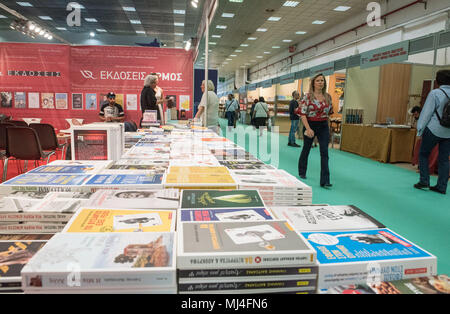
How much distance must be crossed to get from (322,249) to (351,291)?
14 cm

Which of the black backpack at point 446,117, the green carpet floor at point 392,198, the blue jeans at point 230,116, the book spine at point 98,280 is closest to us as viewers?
the book spine at point 98,280

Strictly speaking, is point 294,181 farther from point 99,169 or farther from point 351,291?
point 99,169

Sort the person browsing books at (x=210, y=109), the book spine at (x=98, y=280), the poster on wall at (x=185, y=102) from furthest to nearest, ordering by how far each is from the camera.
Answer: the poster on wall at (x=185, y=102) < the person browsing books at (x=210, y=109) < the book spine at (x=98, y=280)

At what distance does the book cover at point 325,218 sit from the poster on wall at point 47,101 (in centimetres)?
664

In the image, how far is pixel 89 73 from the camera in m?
6.29

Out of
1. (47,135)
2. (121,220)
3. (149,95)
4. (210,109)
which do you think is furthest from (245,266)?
(47,135)

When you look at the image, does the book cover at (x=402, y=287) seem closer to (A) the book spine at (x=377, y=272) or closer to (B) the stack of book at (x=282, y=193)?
(A) the book spine at (x=377, y=272)

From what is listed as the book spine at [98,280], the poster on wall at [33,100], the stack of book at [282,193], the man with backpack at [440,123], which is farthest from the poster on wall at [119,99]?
the book spine at [98,280]

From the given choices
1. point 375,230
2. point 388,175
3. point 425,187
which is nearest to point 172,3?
point 388,175

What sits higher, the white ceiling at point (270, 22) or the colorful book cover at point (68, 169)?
the white ceiling at point (270, 22)

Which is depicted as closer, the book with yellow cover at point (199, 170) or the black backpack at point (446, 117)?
the book with yellow cover at point (199, 170)

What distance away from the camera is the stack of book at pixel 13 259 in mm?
660

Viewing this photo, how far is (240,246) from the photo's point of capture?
71 cm

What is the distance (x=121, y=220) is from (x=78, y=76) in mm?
6314
